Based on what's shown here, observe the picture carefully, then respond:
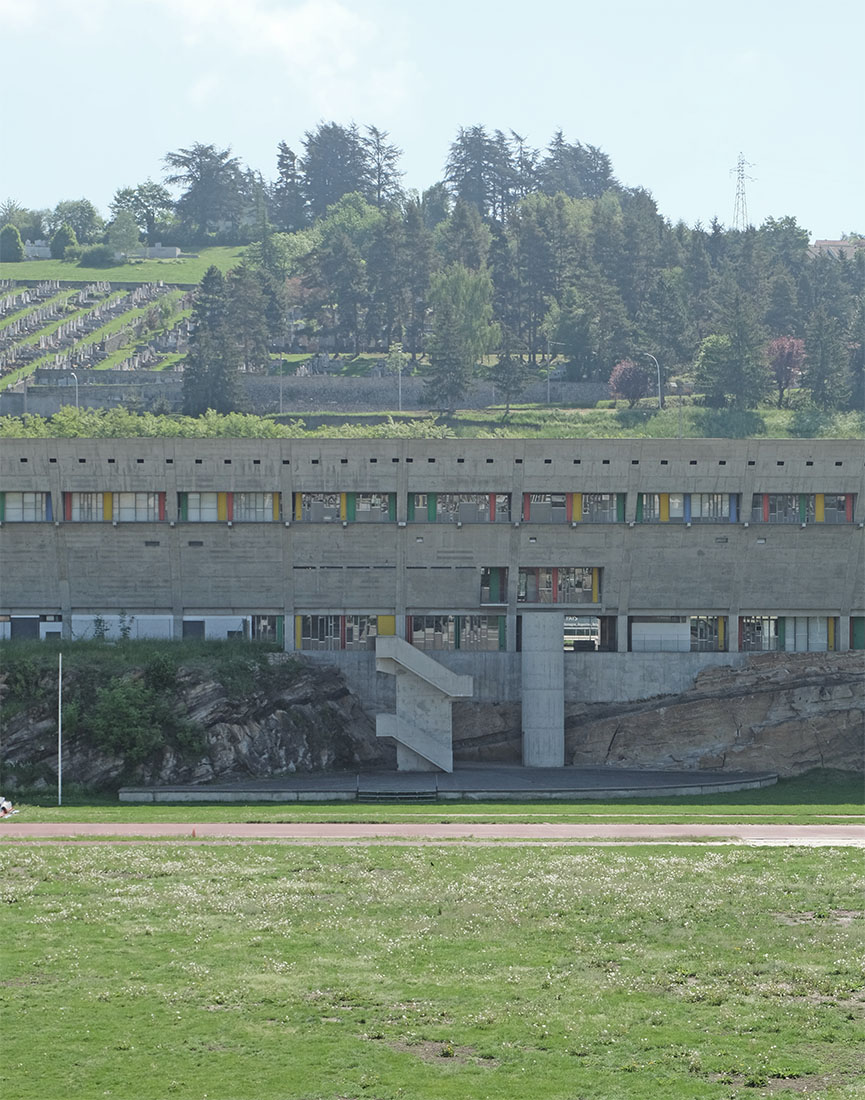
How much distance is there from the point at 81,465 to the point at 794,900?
46.8 meters

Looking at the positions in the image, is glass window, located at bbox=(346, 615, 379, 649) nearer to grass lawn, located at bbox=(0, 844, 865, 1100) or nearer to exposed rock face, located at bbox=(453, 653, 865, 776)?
exposed rock face, located at bbox=(453, 653, 865, 776)

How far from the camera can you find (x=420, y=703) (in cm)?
7525

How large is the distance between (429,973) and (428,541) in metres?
43.8

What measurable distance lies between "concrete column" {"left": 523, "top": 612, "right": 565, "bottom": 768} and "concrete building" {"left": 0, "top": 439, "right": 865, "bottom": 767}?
49.6 inches

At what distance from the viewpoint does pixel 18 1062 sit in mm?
30438

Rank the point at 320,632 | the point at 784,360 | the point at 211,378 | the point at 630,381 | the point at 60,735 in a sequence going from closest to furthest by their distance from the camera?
the point at 60,735 → the point at 320,632 → the point at 211,378 → the point at 630,381 → the point at 784,360

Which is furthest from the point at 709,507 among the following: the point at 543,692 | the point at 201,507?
the point at 201,507

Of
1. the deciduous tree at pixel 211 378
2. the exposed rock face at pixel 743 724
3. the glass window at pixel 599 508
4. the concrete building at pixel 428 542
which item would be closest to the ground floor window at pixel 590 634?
the concrete building at pixel 428 542

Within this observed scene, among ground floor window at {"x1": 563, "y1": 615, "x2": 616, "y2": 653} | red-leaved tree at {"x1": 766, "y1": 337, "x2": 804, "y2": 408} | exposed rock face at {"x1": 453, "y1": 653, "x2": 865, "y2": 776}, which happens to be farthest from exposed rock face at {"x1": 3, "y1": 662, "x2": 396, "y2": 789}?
red-leaved tree at {"x1": 766, "y1": 337, "x2": 804, "y2": 408}

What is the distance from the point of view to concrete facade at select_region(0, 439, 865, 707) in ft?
258

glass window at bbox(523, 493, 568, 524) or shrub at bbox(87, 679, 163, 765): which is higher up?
glass window at bbox(523, 493, 568, 524)

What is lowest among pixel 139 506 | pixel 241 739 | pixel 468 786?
pixel 468 786

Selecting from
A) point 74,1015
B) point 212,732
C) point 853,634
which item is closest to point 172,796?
point 212,732

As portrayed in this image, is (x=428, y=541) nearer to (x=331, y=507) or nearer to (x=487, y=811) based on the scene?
(x=331, y=507)
